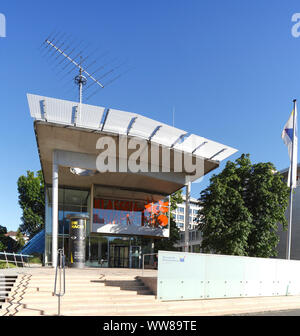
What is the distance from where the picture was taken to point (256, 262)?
13.5 meters

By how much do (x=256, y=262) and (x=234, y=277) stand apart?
1392 millimetres

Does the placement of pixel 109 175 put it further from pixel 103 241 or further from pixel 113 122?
pixel 113 122

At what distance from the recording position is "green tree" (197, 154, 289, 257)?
21.1 m

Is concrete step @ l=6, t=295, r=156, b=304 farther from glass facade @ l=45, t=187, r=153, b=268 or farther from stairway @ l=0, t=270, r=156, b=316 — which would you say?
glass facade @ l=45, t=187, r=153, b=268

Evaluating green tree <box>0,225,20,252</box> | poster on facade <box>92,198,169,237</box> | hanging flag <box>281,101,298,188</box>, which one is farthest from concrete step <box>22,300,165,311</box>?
green tree <box>0,225,20,252</box>

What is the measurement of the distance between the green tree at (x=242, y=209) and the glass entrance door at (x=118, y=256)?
24.8 feet

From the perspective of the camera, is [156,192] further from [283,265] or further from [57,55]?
[283,265]

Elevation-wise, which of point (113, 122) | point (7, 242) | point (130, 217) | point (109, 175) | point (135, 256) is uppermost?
point (113, 122)

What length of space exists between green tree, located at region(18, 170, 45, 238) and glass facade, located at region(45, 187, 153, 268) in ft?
53.6

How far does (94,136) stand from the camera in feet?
61.4

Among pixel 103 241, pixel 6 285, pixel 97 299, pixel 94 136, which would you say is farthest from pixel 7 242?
pixel 97 299

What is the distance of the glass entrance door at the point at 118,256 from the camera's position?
27.8 m

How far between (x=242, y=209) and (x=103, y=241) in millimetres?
11986
